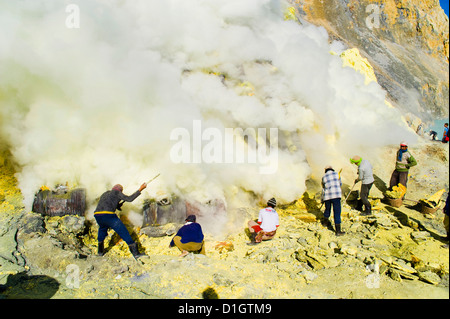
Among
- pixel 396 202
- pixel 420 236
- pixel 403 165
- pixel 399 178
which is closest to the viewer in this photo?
pixel 420 236

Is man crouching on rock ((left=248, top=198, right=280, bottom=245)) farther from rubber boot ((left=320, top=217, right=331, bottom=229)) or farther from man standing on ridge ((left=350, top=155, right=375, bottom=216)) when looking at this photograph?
man standing on ridge ((left=350, top=155, right=375, bottom=216))

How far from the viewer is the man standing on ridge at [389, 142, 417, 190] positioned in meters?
5.28

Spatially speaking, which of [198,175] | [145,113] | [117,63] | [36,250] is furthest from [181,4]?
[36,250]

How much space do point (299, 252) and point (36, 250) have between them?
3.53 metres

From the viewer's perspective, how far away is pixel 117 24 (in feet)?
18.8

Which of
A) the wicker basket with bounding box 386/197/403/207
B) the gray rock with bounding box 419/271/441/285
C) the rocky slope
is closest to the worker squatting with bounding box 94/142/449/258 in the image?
the rocky slope

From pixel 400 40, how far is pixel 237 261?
41.8 meters

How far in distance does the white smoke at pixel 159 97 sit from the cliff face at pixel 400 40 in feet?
62.0

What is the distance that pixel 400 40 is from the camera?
34.8 m

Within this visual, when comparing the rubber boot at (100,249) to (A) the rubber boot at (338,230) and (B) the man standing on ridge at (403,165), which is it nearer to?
(A) the rubber boot at (338,230)

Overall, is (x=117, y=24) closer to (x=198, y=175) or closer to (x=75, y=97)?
(x=75, y=97)

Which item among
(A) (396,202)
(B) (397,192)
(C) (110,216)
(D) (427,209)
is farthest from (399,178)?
(C) (110,216)
